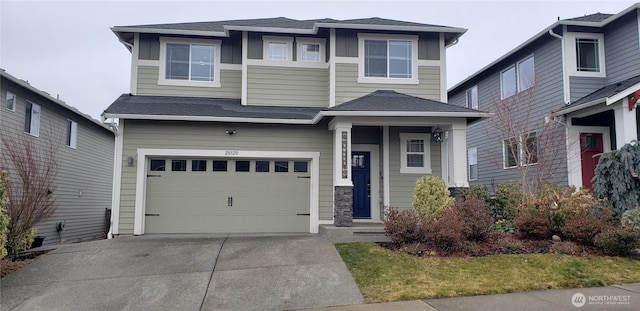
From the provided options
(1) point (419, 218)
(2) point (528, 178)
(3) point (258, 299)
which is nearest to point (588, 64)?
(2) point (528, 178)

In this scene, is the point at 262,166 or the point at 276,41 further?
the point at 276,41

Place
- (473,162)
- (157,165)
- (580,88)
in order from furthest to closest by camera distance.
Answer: (473,162)
(580,88)
(157,165)

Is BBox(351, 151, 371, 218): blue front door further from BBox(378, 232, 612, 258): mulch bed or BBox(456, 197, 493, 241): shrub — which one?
BBox(456, 197, 493, 241): shrub

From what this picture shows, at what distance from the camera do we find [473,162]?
17.0m

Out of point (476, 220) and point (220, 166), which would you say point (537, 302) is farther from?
point (220, 166)

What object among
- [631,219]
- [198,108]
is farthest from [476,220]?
[198,108]

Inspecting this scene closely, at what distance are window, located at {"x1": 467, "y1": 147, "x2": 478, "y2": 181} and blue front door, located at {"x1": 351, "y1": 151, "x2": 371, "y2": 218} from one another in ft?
24.2

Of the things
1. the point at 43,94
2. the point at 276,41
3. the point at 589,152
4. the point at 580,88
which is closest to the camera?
the point at 276,41

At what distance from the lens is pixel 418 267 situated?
675 centimetres

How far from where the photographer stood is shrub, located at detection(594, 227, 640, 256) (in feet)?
23.0

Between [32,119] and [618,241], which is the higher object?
[32,119]

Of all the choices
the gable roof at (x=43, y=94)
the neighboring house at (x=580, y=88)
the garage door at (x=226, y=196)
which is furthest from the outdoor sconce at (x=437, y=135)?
the gable roof at (x=43, y=94)

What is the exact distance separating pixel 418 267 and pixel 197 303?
3492mm

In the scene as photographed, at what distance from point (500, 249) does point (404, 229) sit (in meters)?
1.78
